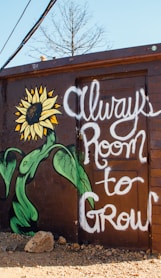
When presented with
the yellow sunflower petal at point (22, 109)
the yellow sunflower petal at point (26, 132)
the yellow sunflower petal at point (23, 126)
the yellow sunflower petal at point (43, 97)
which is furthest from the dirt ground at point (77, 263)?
the yellow sunflower petal at point (43, 97)

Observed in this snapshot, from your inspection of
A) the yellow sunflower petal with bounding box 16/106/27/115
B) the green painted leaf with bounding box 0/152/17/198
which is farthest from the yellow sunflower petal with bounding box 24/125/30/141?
the green painted leaf with bounding box 0/152/17/198

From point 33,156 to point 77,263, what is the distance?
1.78m

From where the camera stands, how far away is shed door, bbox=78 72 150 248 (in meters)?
4.78

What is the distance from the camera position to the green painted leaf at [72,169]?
5.10 meters

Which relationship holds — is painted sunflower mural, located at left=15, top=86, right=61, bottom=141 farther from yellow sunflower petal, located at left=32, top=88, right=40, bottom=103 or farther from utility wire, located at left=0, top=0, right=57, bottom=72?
utility wire, located at left=0, top=0, right=57, bottom=72

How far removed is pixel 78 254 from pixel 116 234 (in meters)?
0.56

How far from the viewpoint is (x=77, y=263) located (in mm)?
4422

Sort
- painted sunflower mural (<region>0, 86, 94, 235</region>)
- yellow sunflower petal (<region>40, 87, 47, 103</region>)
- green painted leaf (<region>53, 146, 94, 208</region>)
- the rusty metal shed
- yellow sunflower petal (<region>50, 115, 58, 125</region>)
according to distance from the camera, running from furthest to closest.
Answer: yellow sunflower petal (<region>40, 87, 47, 103</region>) < yellow sunflower petal (<region>50, 115, 58, 125</region>) < painted sunflower mural (<region>0, 86, 94, 235</region>) < green painted leaf (<region>53, 146, 94, 208</region>) < the rusty metal shed

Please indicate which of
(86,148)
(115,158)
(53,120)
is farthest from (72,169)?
(53,120)

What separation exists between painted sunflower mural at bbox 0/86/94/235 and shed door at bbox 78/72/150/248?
226mm

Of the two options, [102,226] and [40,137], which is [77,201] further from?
[40,137]

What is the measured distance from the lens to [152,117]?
4.69 metres

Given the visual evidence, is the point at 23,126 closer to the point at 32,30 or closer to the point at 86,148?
the point at 86,148

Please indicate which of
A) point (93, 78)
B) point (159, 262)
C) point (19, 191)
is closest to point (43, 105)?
point (93, 78)
